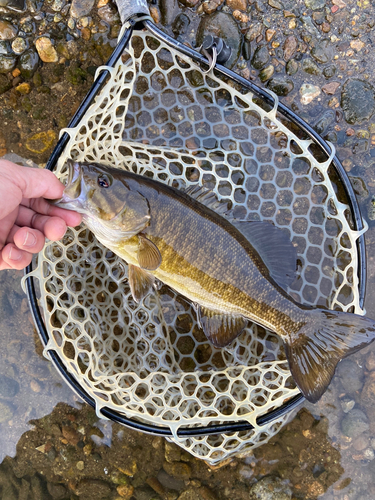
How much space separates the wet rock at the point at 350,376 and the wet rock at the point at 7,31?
515 centimetres

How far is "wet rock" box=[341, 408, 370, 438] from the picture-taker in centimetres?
424

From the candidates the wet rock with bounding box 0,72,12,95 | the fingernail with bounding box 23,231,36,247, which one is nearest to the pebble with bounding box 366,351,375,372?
the fingernail with bounding box 23,231,36,247

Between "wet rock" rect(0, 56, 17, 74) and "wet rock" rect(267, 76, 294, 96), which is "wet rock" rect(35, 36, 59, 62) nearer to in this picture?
"wet rock" rect(0, 56, 17, 74)

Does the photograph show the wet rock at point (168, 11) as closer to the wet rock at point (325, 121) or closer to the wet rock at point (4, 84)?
the wet rock at point (4, 84)

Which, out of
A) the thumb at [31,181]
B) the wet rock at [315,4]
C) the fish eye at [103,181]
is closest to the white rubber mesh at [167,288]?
the fish eye at [103,181]

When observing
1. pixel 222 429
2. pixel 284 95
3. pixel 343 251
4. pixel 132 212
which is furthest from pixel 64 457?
pixel 284 95

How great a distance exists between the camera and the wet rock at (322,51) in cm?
411

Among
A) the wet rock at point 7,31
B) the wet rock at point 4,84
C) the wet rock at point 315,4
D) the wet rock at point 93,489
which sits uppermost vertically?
the wet rock at point 315,4

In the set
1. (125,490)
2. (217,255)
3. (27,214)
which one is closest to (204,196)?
(217,255)

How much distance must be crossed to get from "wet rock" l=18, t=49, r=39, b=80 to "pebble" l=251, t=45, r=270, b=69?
7.82 ft

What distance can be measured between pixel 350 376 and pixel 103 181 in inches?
135

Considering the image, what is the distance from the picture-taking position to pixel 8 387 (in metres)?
4.47

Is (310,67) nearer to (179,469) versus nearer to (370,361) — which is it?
(370,361)

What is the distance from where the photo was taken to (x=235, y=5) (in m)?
4.09
